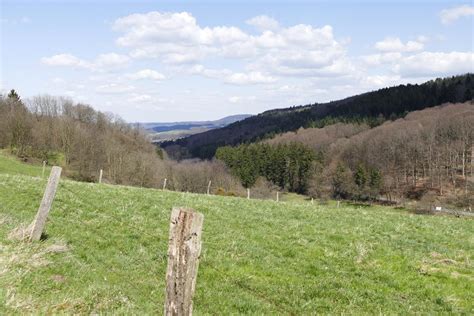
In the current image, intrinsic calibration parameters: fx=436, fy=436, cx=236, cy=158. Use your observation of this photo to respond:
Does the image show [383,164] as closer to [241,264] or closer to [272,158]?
[272,158]

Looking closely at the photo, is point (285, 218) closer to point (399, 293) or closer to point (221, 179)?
point (399, 293)

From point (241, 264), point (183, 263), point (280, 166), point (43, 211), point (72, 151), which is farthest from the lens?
point (280, 166)

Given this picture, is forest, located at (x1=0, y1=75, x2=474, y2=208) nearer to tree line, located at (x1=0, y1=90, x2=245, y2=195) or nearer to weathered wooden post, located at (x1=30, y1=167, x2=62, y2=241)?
tree line, located at (x1=0, y1=90, x2=245, y2=195)

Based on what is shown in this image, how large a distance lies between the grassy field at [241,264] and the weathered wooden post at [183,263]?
3.39 metres

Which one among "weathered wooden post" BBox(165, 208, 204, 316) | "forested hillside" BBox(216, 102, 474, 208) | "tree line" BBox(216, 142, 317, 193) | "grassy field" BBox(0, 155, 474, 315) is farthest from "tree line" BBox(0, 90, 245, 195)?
"weathered wooden post" BBox(165, 208, 204, 316)

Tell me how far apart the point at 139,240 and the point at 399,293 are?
899 centimetres

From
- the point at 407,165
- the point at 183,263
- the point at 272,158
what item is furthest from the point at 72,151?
the point at 407,165

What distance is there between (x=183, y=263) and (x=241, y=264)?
26.6 feet

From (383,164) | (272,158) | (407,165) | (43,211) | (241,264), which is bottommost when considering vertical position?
(407,165)

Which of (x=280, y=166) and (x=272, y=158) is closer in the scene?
(x=280, y=166)

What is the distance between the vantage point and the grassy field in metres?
10.4

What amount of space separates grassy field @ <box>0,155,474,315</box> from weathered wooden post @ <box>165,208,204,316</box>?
3391 mm

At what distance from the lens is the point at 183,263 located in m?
6.09

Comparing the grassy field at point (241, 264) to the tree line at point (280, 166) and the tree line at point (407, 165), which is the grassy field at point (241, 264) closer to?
the tree line at point (407, 165)
